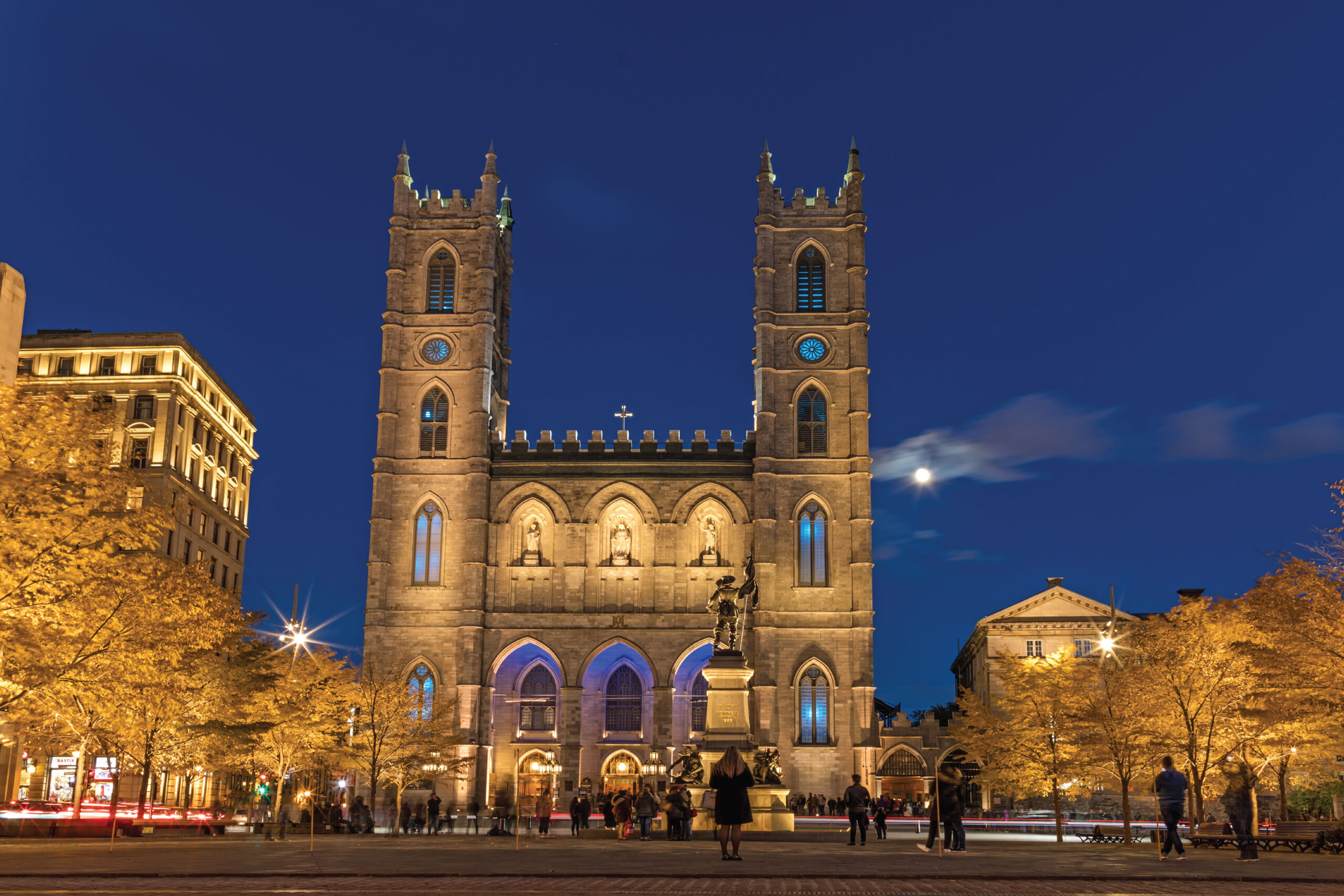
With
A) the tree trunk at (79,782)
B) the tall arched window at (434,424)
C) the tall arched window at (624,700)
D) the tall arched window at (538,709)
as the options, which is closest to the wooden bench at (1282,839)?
the tree trunk at (79,782)

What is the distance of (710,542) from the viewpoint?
6575 centimetres

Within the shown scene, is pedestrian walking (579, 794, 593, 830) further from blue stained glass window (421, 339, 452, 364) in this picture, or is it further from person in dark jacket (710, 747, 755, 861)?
blue stained glass window (421, 339, 452, 364)

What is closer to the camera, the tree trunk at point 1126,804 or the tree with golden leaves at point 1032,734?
the tree trunk at point 1126,804

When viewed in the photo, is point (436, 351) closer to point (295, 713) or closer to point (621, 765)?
point (621, 765)

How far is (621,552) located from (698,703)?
26.9 feet

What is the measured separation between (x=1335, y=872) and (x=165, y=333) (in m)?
72.1

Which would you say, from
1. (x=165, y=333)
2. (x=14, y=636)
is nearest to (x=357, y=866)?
(x=14, y=636)

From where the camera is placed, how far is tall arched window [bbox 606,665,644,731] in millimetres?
65062

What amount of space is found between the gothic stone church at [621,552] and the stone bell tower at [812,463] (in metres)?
0.10

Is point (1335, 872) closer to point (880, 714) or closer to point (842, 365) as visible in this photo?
point (842, 365)

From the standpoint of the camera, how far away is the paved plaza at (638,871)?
45.2ft

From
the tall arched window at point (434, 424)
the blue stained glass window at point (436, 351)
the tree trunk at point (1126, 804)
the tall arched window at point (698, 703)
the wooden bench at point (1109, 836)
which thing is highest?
the blue stained glass window at point (436, 351)

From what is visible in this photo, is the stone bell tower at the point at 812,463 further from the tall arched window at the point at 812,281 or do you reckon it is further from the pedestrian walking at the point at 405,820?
the pedestrian walking at the point at 405,820

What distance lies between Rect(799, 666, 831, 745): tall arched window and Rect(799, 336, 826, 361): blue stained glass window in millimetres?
15551
